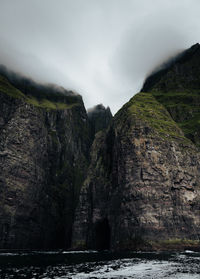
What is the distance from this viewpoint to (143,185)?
8150cm

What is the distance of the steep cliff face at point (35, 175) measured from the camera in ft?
351

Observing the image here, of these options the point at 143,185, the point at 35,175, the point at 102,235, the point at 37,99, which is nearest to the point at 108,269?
the point at 143,185

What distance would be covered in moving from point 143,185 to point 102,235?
3144cm

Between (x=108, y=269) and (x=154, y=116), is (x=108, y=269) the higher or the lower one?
the lower one

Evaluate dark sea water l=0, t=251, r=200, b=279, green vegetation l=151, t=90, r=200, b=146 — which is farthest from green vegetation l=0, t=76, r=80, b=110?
dark sea water l=0, t=251, r=200, b=279

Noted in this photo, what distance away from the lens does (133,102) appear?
113250 mm

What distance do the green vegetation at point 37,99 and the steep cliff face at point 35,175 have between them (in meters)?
0.80

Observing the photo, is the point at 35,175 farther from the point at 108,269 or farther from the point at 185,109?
the point at 108,269

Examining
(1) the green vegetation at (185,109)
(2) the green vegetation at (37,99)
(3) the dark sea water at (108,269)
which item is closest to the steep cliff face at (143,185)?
(1) the green vegetation at (185,109)

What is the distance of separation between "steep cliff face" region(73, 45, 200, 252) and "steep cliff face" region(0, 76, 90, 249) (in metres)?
20.9

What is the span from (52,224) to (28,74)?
107 meters

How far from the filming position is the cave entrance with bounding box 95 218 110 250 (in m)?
96.8

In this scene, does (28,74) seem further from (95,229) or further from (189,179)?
(189,179)

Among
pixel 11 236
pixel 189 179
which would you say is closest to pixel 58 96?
pixel 11 236
